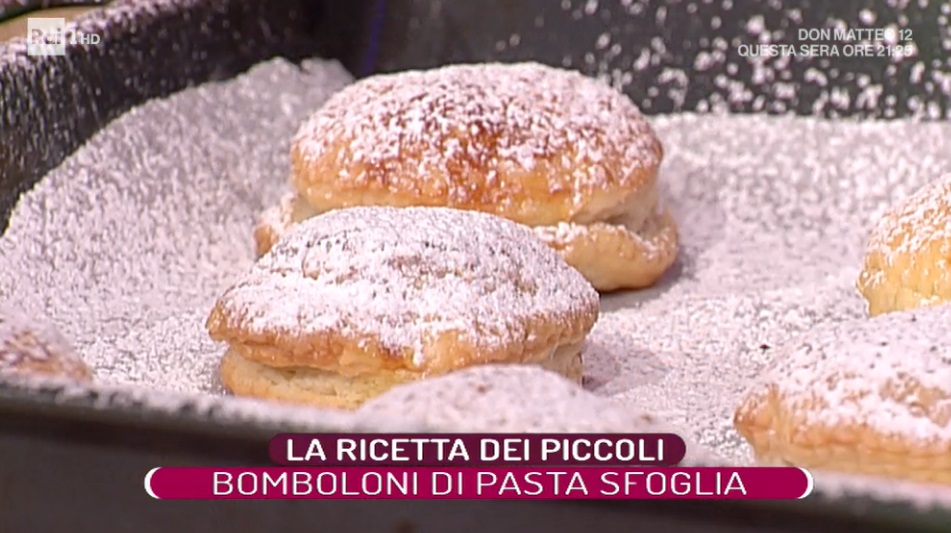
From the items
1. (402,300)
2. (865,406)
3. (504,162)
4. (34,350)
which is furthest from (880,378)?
(504,162)

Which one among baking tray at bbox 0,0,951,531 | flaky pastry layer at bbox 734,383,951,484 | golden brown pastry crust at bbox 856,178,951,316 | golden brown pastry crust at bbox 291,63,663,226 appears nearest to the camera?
baking tray at bbox 0,0,951,531

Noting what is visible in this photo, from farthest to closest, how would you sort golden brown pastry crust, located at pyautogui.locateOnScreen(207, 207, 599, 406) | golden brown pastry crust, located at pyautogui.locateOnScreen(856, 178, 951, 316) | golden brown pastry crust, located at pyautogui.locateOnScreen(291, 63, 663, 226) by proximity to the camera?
golden brown pastry crust, located at pyautogui.locateOnScreen(291, 63, 663, 226) < golden brown pastry crust, located at pyautogui.locateOnScreen(856, 178, 951, 316) < golden brown pastry crust, located at pyautogui.locateOnScreen(207, 207, 599, 406)

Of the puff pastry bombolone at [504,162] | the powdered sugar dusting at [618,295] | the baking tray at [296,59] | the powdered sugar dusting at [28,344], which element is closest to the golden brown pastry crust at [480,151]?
the puff pastry bombolone at [504,162]

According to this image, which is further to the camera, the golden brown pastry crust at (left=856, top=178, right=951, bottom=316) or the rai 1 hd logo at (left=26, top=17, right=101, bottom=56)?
the rai 1 hd logo at (left=26, top=17, right=101, bottom=56)

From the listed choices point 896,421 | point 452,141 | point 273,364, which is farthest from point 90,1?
point 896,421

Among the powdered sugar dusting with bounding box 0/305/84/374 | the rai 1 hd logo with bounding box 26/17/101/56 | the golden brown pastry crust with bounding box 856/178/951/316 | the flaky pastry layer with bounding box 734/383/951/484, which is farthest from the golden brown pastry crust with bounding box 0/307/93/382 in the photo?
the golden brown pastry crust with bounding box 856/178/951/316

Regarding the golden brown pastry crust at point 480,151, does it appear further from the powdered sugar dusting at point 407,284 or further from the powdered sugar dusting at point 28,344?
the powdered sugar dusting at point 28,344

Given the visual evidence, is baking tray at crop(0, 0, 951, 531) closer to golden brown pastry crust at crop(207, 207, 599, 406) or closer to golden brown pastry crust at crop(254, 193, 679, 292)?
golden brown pastry crust at crop(254, 193, 679, 292)
